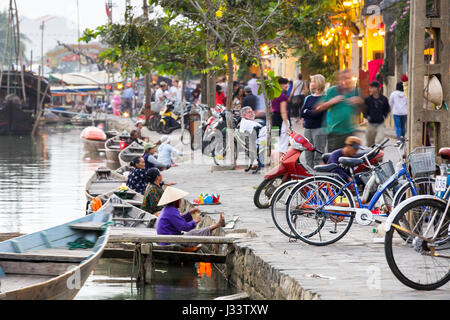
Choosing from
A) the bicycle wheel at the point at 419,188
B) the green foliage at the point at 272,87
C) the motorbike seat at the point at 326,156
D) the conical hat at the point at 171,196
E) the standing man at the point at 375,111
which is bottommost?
the conical hat at the point at 171,196

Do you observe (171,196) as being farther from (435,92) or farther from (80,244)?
(435,92)

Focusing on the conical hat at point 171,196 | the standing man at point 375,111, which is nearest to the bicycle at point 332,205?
the conical hat at point 171,196

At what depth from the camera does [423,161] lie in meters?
8.33

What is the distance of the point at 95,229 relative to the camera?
9.92 metres

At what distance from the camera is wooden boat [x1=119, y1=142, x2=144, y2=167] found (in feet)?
74.2

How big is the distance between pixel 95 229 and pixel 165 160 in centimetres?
862

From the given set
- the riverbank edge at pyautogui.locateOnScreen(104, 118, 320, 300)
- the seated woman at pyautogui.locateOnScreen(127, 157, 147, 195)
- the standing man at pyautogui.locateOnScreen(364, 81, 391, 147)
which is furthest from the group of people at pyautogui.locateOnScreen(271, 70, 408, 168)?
the standing man at pyautogui.locateOnScreen(364, 81, 391, 147)

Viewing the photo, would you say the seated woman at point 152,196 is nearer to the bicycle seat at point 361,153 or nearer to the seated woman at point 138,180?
the seated woman at point 138,180

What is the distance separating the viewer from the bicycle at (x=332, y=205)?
884 cm

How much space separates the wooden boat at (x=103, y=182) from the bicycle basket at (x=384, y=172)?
22.1ft

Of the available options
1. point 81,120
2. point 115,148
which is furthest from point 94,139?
point 81,120

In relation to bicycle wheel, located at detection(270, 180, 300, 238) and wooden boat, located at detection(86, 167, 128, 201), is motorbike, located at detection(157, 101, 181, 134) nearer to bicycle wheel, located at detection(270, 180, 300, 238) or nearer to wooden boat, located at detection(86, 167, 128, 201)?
wooden boat, located at detection(86, 167, 128, 201)

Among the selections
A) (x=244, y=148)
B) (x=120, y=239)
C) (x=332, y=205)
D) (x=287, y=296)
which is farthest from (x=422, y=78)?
(x=244, y=148)
